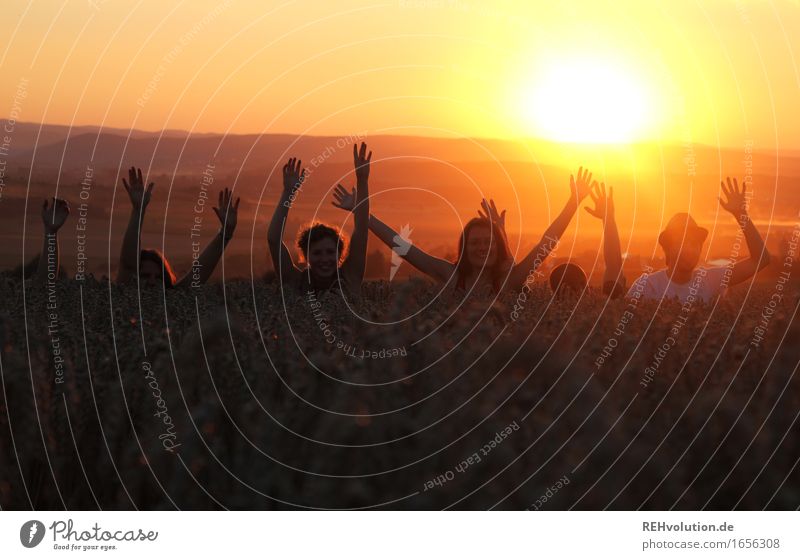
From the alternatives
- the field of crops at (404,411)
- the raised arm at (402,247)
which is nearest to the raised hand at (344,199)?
the raised arm at (402,247)

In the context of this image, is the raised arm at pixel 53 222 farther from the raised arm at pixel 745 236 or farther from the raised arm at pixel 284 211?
the raised arm at pixel 745 236

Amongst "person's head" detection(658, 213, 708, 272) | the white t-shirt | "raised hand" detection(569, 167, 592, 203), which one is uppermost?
"raised hand" detection(569, 167, 592, 203)

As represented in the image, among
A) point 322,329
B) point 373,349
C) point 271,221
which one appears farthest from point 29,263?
point 373,349

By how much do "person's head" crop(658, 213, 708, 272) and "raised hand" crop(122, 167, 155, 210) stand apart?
4105 mm

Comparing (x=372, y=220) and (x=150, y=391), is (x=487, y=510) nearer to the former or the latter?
(x=150, y=391)

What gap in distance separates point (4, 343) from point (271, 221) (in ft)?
17.2

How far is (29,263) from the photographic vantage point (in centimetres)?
631

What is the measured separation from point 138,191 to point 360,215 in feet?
5.48

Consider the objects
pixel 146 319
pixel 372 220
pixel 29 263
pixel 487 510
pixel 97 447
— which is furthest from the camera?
pixel 372 220

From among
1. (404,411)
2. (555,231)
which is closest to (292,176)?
(555,231)

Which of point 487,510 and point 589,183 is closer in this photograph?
point 487,510

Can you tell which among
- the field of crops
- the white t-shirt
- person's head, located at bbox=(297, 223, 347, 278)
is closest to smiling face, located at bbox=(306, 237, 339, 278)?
person's head, located at bbox=(297, 223, 347, 278)

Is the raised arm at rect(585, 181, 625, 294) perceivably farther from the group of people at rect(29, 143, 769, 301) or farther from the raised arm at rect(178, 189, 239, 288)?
the raised arm at rect(178, 189, 239, 288)

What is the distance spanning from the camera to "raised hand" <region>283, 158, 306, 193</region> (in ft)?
27.8
